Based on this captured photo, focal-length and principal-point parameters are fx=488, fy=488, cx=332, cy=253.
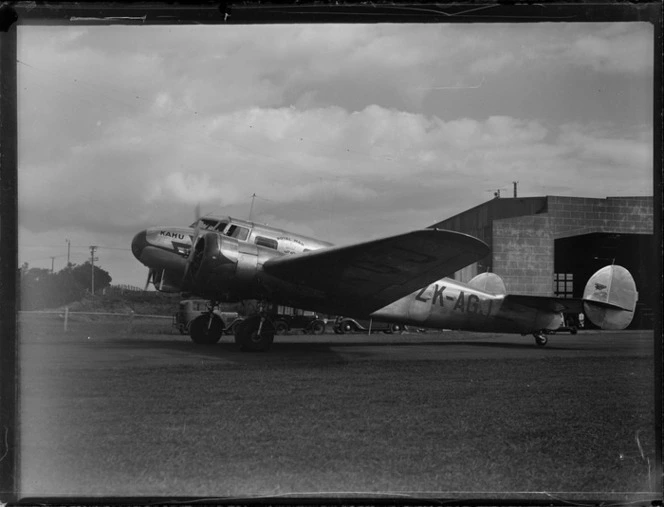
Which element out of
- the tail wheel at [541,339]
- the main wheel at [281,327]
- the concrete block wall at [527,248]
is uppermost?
the concrete block wall at [527,248]

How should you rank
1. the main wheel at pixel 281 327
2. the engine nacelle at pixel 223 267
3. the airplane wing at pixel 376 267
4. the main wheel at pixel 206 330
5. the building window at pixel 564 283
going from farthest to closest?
the main wheel at pixel 281 327
the main wheel at pixel 206 330
the engine nacelle at pixel 223 267
the airplane wing at pixel 376 267
the building window at pixel 564 283

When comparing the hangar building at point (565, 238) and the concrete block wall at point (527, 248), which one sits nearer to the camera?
the hangar building at point (565, 238)

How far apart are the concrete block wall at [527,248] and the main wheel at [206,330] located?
5.89 meters

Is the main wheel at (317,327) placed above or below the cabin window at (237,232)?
below

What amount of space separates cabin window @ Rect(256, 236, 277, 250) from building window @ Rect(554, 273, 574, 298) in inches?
200

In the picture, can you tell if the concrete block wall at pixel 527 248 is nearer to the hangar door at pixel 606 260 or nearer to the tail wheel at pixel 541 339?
the hangar door at pixel 606 260

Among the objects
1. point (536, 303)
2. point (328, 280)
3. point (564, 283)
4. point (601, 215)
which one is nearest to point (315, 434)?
point (601, 215)

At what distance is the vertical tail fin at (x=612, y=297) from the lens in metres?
3.88

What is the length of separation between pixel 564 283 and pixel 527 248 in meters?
1.20

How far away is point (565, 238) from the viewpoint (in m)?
5.56

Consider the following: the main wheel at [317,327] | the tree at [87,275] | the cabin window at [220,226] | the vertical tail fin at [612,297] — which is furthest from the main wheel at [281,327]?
the tree at [87,275]

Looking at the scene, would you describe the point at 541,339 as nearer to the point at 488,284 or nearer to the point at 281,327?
the point at 488,284

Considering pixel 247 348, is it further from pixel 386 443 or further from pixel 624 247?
pixel 624 247

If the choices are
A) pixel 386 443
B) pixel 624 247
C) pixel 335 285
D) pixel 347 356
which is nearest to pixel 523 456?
pixel 386 443
